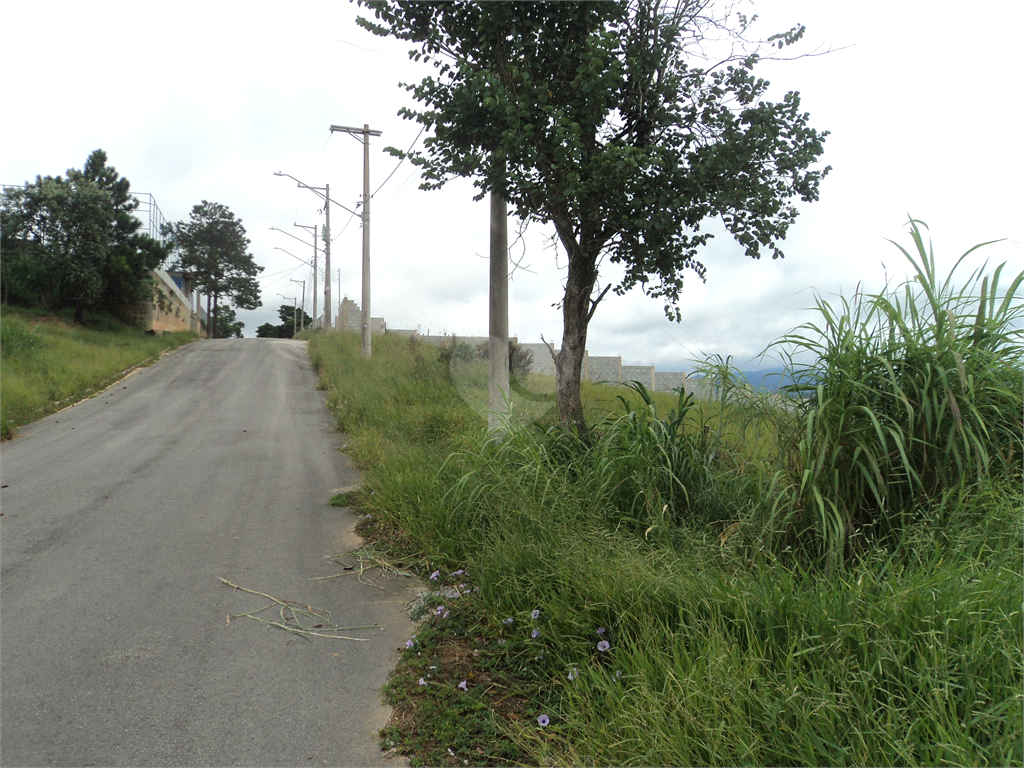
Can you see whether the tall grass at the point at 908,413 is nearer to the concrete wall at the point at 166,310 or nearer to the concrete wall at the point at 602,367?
the concrete wall at the point at 602,367

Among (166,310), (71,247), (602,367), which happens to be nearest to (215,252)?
(166,310)

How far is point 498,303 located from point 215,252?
47.6 metres

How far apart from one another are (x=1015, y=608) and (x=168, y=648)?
3746 mm

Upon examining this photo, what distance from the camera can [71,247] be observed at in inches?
864

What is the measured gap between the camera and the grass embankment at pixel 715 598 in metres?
2.08

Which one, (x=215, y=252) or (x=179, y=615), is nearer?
(x=179, y=615)

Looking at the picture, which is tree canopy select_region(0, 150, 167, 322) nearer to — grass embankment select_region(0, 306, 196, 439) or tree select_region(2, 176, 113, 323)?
tree select_region(2, 176, 113, 323)

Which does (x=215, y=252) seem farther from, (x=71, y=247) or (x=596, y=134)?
(x=596, y=134)

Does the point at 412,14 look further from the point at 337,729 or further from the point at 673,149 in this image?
the point at 337,729

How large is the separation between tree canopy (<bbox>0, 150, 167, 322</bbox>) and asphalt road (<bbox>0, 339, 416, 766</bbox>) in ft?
53.0

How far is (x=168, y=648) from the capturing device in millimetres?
3359

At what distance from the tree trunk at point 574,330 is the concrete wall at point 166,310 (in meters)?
27.0

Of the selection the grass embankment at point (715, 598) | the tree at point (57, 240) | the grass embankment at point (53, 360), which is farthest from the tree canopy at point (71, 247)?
the grass embankment at point (715, 598)

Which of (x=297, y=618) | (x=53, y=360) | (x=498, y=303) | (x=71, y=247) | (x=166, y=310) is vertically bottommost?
(x=297, y=618)
